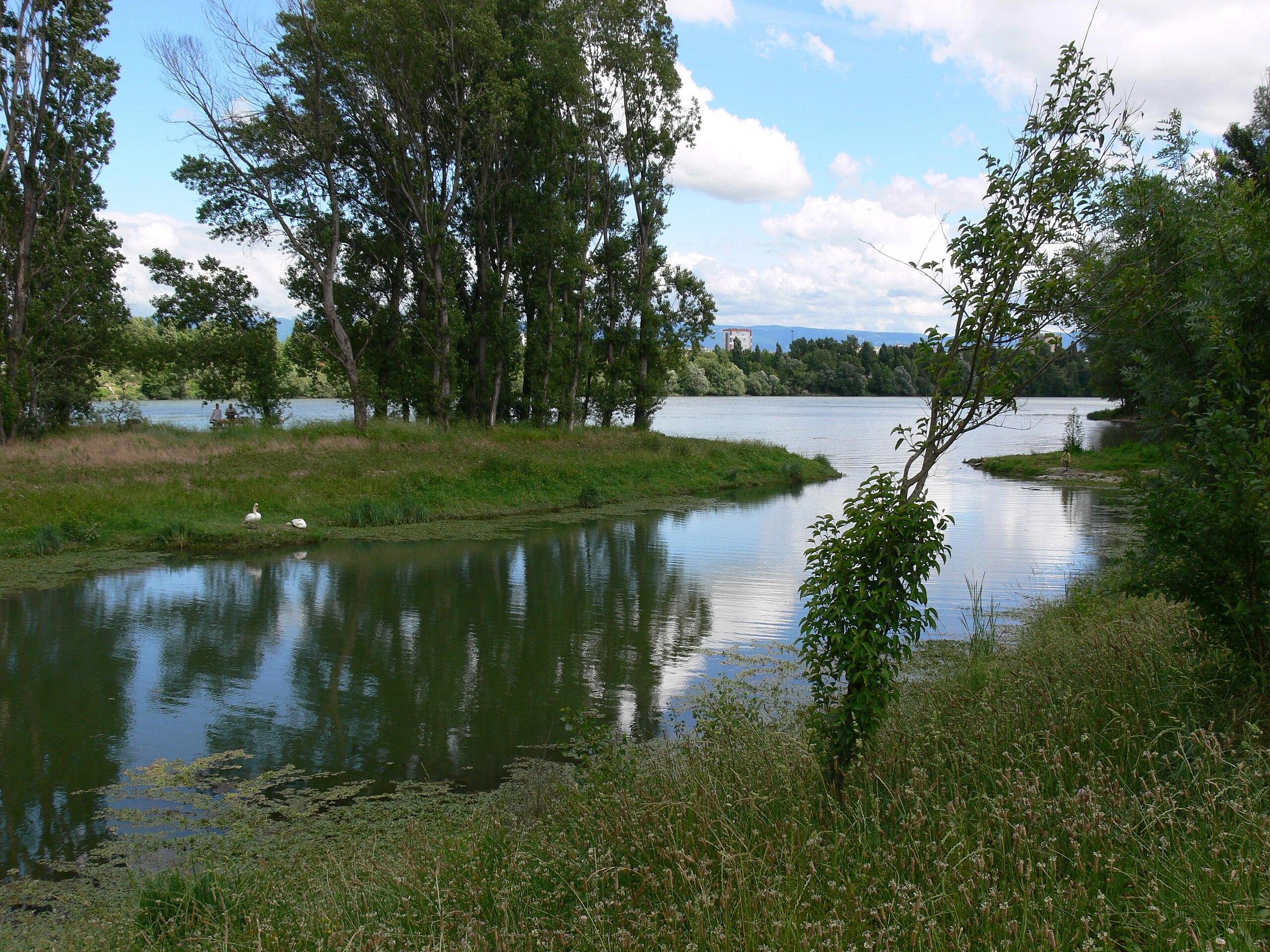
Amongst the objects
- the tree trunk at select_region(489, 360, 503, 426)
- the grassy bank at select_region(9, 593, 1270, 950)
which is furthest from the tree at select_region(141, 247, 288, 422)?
the grassy bank at select_region(9, 593, 1270, 950)

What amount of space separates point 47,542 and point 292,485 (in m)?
5.74

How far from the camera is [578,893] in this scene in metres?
4.15

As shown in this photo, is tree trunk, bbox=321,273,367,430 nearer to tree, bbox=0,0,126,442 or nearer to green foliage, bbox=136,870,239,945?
tree, bbox=0,0,126,442

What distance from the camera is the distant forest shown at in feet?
429

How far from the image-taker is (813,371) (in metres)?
151

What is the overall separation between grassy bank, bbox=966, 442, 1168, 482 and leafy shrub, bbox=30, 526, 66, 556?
29.9 m

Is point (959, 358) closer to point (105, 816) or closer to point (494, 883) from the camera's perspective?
point (494, 883)

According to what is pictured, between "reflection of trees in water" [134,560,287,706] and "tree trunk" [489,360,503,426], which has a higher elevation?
"tree trunk" [489,360,503,426]

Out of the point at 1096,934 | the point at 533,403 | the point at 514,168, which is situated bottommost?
the point at 1096,934

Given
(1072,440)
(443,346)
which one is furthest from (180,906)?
(1072,440)

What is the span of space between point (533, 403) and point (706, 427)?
3048cm

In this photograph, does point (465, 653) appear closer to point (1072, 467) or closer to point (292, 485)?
point (292, 485)

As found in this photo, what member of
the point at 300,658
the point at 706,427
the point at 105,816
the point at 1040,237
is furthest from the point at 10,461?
the point at 706,427

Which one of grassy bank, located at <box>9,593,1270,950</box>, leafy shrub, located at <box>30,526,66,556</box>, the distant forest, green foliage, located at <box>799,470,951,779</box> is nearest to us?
grassy bank, located at <box>9,593,1270,950</box>
